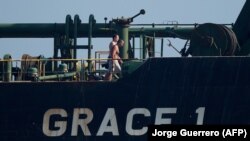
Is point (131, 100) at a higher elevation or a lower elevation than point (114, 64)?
lower

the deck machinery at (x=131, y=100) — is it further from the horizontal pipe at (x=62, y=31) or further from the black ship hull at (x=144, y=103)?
the horizontal pipe at (x=62, y=31)

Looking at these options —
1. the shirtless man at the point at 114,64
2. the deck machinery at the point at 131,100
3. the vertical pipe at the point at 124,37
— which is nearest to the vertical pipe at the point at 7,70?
the deck machinery at the point at 131,100

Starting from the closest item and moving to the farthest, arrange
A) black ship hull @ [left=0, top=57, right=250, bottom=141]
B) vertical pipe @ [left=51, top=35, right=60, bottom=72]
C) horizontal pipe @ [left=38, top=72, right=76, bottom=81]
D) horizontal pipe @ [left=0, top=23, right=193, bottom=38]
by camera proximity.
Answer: black ship hull @ [left=0, top=57, right=250, bottom=141], horizontal pipe @ [left=38, top=72, right=76, bottom=81], vertical pipe @ [left=51, top=35, right=60, bottom=72], horizontal pipe @ [left=0, top=23, right=193, bottom=38]

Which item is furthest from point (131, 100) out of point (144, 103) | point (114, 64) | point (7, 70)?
point (7, 70)

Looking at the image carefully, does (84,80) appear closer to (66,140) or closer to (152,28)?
(66,140)

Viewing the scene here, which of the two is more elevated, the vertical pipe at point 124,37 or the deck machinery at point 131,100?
the vertical pipe at point 124,37

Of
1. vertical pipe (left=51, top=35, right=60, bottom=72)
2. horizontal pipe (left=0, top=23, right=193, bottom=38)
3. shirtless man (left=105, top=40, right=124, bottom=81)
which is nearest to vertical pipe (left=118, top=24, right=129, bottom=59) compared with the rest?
horizontal pipe (left=0, top=23, right=193, bottom=38)

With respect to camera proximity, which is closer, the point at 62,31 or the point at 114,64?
the point at 114,64

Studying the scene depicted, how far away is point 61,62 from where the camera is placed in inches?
1092

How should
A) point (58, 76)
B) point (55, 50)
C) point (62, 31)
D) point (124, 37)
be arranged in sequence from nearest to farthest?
1. point (58, 76)
2. point (124, 37)
3. point (55, 50)
4. point (62, 31)

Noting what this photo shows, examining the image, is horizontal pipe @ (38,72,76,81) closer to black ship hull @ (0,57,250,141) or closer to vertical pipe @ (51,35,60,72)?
black ship hull @ (0,57,250,141)

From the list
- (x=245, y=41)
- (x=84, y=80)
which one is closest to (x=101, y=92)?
(x=84, y=80)

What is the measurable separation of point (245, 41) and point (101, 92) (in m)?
4.50

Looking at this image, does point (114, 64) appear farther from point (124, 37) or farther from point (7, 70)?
point (7, 70)
